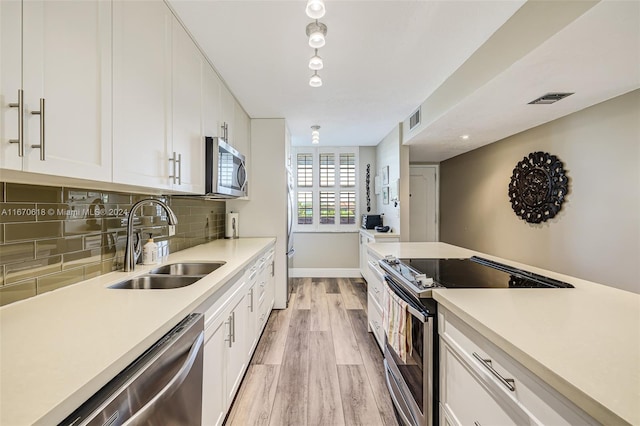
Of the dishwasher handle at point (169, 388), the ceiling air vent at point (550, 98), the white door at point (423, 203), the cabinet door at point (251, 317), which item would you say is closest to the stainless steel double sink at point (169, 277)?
the cabinet door at point (251, 317)

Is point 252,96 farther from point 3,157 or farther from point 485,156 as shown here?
point 485,156

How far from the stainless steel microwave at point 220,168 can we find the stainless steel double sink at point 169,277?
56cm

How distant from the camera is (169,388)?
0.86m

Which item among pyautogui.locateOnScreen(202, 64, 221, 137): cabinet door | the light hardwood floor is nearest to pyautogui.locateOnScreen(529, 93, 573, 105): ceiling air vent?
the light hardwood floor

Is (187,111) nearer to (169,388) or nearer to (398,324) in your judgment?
(169,388)

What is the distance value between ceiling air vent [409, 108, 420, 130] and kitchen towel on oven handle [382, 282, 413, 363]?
2.21 m

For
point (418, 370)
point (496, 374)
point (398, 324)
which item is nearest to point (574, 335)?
point (496, 374)

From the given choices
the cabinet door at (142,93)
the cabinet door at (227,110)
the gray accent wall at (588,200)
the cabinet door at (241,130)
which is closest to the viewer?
the cabinet door at (142,93)

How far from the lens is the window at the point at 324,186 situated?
525cm

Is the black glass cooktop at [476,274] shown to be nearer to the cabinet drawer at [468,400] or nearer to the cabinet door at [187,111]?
the cabinet drawer at [468,400]

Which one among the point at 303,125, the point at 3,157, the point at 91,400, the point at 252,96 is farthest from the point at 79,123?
the point at 303,125

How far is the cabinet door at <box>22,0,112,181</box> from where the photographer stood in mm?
813

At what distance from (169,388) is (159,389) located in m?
0.04

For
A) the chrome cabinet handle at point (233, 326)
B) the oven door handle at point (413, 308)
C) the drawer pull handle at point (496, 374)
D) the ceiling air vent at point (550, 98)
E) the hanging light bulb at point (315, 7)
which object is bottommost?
the chrome cabinet handle at point (233, 326)
